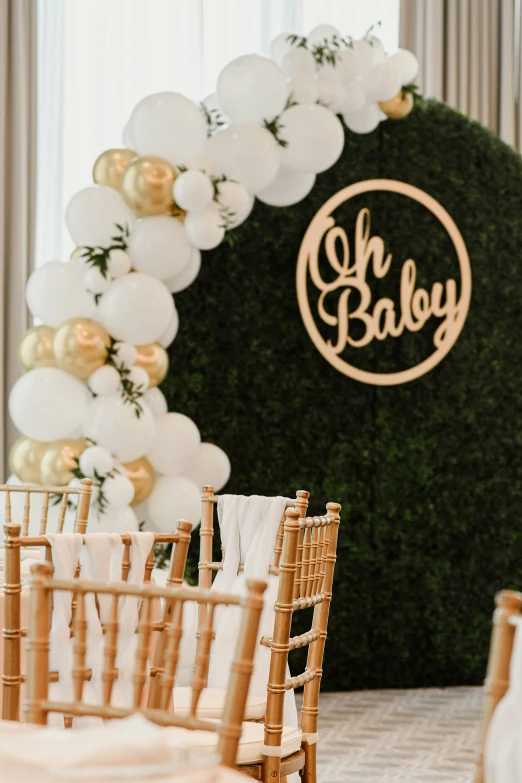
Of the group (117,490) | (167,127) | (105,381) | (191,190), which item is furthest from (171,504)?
(167,127)

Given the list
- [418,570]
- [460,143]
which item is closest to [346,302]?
[460,143]

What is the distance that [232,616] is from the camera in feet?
10.0

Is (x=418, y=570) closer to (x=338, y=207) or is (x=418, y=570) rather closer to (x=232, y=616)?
(x=338, y=207)

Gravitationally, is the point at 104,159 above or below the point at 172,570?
above

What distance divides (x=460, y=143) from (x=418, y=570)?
2.05 meters

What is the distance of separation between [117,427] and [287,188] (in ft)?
4.38

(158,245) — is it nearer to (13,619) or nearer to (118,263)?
(118,263)

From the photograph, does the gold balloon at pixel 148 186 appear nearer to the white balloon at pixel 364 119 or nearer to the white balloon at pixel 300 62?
the white balloon at pixel 300 62

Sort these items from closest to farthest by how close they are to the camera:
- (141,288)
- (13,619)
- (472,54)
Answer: (13,619) < (141,288) < (472,54)

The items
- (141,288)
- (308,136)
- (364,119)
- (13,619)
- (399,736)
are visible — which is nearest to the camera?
(13,619)

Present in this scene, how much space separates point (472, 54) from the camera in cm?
637

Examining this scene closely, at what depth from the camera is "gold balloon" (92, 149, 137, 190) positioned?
13.8ft

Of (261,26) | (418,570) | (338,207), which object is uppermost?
(261,26)

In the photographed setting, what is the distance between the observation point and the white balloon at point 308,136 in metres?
4.39
